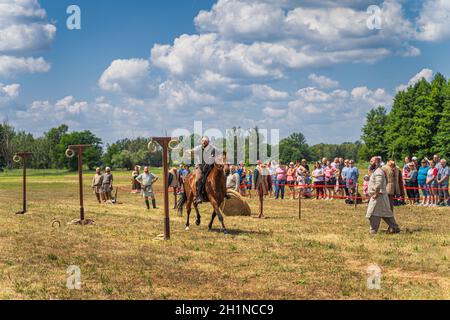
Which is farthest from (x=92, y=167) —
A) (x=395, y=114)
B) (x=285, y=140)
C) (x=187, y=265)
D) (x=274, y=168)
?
(x=187, y=265)

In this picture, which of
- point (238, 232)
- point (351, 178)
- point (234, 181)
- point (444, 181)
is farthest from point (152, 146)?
point (234, 181)

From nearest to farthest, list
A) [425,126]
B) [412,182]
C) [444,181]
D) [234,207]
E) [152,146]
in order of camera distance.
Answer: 1. [152,146]
2. [234,207]
3. [444,181]
4. [412,182]
5. [425,126]

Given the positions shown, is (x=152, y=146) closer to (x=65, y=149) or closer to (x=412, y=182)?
(x=412, y=182)

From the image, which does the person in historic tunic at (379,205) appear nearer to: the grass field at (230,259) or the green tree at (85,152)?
the grass field at (230,259)

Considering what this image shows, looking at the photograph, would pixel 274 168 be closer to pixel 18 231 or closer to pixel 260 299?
pixel 18 231

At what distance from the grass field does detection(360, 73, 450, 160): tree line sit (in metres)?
56.6

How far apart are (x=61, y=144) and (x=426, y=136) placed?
87589 mm

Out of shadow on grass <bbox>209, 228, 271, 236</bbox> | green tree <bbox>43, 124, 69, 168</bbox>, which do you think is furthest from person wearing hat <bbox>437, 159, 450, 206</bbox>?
green tree <bbox>43, 124, 69, 168</bbox>

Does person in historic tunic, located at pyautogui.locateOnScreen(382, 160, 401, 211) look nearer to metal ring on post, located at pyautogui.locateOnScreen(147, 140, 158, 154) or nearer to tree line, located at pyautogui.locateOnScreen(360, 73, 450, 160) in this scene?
metal ring on post, located at pyautogui.locateOnScreen(147, 140, 158, 154)

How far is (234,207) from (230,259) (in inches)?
341

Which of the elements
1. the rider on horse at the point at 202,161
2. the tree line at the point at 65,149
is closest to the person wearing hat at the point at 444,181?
the rider on horse at the point at 202,161

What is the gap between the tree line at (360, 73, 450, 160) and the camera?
72625 millimetres

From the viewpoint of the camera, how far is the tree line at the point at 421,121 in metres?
72.6

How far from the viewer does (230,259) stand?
12.2 metres
